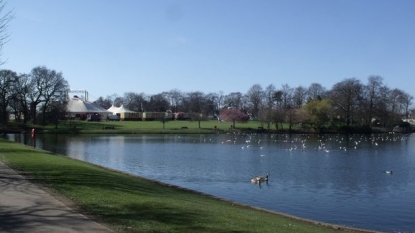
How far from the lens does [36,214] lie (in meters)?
11.1

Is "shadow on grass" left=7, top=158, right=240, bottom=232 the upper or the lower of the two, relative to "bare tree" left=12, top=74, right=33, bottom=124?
lower

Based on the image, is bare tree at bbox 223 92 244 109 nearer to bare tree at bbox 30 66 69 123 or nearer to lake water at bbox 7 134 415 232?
bare tree at bbox 30 66 69 123

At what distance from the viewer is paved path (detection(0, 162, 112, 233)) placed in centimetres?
975

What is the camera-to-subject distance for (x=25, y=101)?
9656 cm

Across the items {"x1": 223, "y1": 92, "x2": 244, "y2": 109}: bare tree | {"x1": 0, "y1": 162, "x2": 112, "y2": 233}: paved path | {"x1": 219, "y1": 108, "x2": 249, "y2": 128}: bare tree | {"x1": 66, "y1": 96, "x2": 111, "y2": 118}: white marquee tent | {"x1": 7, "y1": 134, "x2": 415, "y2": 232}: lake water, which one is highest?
{"x1": 223, "y1": 92, "x2": 244, "y2": 109}: bare tree

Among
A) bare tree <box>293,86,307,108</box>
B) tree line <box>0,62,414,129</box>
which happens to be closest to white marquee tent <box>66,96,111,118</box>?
tree line <box>0,62,414,129</box>

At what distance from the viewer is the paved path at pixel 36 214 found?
9.75 meters

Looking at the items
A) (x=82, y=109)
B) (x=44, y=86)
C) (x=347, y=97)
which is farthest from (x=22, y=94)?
(x=347, y=97)

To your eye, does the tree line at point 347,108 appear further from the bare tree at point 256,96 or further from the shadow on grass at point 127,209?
the shadow on grass at point 127,209

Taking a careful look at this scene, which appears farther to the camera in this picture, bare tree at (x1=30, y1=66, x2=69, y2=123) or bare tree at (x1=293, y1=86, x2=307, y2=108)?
bare tree at (x1=293, y1=86, x2=307, y2=108)

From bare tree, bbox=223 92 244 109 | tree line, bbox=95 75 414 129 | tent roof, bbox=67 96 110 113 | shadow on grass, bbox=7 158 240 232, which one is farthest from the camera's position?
bare tree, bbox=223 92 244 109

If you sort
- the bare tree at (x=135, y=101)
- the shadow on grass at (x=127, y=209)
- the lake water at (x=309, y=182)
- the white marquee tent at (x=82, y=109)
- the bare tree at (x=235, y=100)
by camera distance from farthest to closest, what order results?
the bare tree at (x=135, y=101) → the bare tree at (x=235, y=100) → the white marquee tent at (x=82, y=109) → the lake water at (x=309, y=182) → the shadow on grass at (x=127, y=209)

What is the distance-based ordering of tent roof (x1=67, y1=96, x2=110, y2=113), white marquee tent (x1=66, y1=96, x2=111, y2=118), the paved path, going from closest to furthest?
the paved path, white marquee tent (x1=66, y1=96, x2=111, y2=118), tent roof (x1=67, y1=96, x2=110, y2=113)

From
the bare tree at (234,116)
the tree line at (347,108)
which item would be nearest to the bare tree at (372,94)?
the tree line at (347,108)
